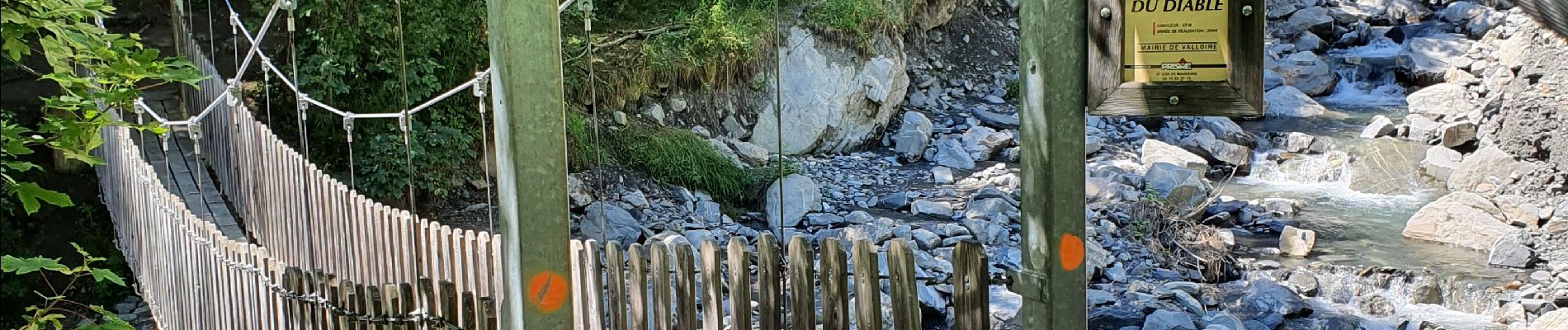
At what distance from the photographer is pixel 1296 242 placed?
6309 mm

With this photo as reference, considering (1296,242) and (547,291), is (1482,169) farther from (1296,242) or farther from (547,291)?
(547,291)

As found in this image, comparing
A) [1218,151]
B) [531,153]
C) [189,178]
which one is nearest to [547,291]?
[531,153]

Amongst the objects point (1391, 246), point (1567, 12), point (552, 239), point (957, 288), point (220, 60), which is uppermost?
point (220, 60)

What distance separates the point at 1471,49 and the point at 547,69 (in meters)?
9.25

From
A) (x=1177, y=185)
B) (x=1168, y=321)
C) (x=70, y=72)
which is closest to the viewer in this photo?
(x=70, y=72)

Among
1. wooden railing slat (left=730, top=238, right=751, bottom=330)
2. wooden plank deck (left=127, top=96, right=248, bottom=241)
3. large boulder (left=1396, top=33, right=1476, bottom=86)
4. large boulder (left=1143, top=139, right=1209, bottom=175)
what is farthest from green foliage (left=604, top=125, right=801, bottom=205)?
wooden railing slat (left=730, top=238, right=751, bottom=330)

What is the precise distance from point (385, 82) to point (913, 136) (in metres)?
4.27

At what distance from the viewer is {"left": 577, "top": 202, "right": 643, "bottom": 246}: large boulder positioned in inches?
258

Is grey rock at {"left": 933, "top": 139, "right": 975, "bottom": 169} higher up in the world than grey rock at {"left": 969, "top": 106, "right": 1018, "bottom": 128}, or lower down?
lower down

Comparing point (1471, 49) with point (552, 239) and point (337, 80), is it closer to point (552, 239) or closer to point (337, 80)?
point (337, 80)

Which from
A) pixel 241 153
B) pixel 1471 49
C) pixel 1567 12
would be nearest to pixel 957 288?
pixel 1567 12

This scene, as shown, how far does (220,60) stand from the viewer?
6.05 metres

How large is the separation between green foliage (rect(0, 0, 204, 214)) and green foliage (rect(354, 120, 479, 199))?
10.7 feet

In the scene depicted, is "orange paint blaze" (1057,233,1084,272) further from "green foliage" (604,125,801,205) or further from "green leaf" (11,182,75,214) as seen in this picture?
"green foliage" (604,125,801,205)
